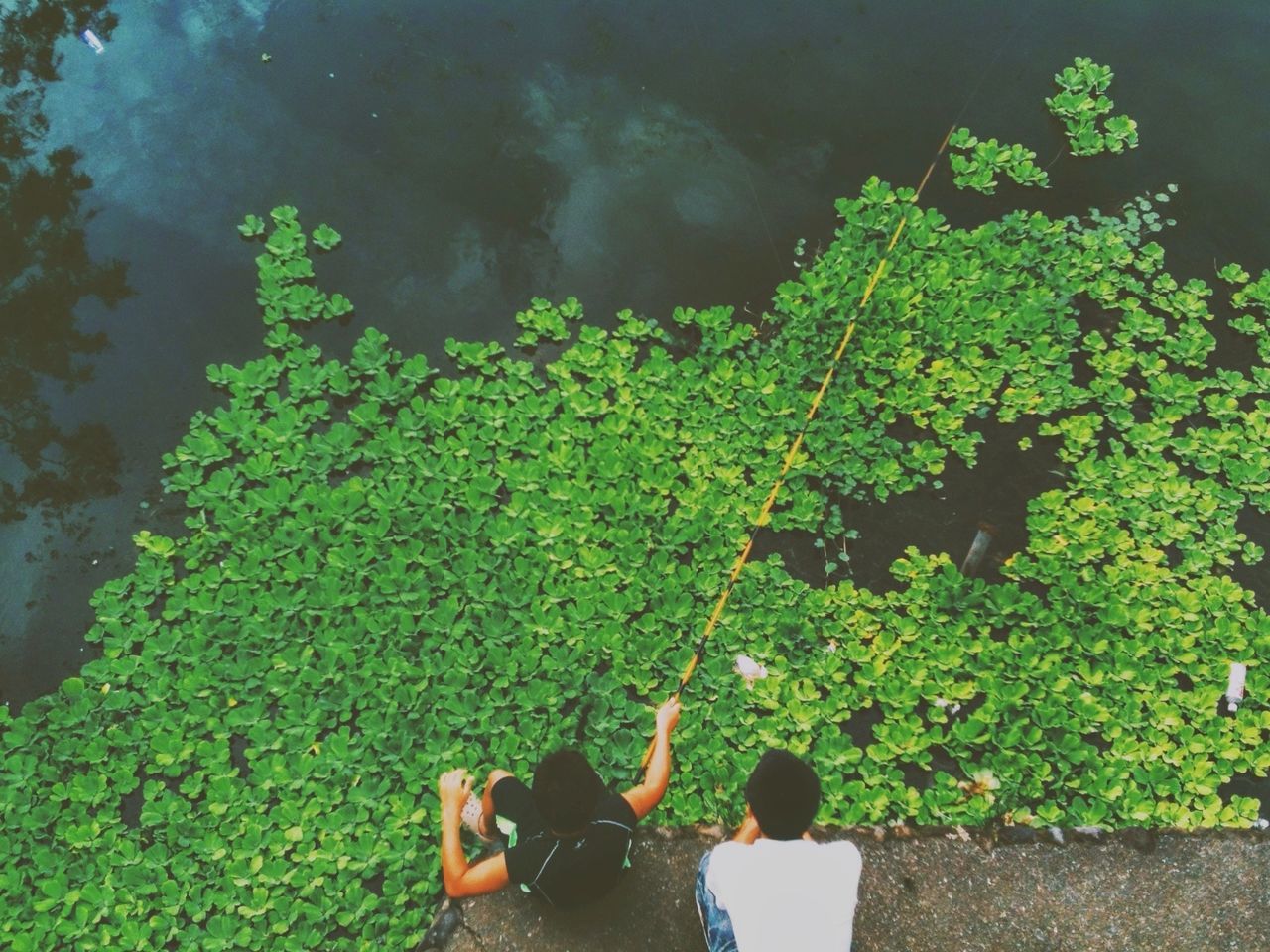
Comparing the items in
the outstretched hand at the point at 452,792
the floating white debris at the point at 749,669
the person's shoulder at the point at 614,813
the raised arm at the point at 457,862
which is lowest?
the raised arm at the point at 457,862

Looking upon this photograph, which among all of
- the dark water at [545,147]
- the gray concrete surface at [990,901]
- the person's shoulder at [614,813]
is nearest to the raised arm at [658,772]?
the person's shoulder at [614,813]

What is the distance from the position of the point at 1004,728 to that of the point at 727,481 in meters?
1.79

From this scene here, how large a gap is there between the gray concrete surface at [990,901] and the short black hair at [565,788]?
78cm

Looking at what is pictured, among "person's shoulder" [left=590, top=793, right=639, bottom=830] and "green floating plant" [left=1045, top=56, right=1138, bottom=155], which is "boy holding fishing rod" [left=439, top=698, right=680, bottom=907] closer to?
"person's shoulder" [left=590, top=793, right=639, bottom=830]

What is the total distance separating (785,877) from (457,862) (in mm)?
1292

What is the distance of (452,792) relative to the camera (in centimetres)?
319

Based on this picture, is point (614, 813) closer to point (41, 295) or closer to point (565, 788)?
point (565, 788)

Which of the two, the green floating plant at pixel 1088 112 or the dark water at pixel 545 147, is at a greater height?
the green floating plant at pixel 1088 112

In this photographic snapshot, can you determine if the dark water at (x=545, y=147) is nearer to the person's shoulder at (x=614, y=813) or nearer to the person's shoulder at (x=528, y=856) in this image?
the person's shoulder at (x=614, y=813)

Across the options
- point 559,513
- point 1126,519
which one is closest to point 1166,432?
point 1126,519

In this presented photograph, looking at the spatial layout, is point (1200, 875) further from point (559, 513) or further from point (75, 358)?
point (75, 358)

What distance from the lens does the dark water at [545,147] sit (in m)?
5.13

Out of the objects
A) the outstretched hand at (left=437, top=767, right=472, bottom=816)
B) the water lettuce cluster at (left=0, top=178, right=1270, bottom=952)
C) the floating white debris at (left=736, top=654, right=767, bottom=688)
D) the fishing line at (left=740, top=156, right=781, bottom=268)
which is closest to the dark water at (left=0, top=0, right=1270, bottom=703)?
the fishing line at (left=740, top=156, right=781, bottom=268)

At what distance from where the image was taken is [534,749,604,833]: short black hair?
2.53 meters
